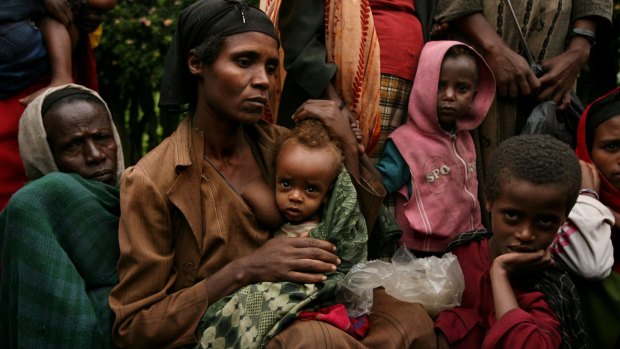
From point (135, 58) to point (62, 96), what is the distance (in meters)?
3.33

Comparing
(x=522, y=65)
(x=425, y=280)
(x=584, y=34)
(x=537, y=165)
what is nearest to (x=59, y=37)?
(x=425, y=280)

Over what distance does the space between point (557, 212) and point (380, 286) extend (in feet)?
2.77

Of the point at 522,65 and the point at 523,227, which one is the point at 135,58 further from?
the point at 523,227

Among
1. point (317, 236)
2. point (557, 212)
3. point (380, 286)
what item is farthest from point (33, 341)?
point (557, 212)

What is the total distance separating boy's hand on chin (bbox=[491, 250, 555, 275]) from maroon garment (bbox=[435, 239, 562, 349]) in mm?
112

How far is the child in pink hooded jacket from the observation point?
3826 mm

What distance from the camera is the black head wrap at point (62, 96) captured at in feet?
11.7

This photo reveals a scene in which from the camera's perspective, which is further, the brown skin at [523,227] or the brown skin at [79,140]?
the brown skin at [79,140]

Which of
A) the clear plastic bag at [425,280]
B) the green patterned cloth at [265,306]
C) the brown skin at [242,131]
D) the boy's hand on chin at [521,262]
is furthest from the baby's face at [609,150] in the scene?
the green patterned cloth at [265,306]

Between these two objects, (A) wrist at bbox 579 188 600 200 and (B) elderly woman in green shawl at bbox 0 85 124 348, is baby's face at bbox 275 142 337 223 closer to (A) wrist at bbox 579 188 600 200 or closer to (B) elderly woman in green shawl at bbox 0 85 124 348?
(B) elderly woman in green shawl at bbox 0 85 124 348

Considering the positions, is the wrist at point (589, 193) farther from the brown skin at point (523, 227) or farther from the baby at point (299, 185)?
the baby at point (299, 185)

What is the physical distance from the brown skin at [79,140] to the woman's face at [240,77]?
581mm

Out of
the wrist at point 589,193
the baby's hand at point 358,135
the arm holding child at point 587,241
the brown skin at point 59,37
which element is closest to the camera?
the arm holding child at point 587,241

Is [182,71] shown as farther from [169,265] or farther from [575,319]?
[575,319]
